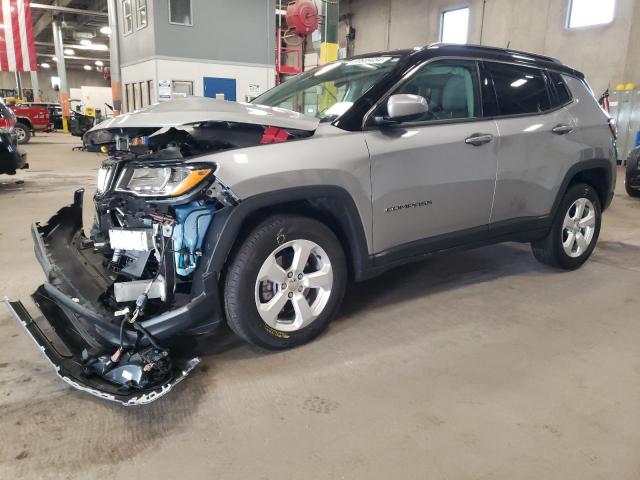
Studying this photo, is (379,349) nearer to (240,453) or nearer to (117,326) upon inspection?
(240,453)

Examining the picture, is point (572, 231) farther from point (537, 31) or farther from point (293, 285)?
point (537, 31)

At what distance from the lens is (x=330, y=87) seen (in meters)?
3.30

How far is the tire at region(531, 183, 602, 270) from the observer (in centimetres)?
390

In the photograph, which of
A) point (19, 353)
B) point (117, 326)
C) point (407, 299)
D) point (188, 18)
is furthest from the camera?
point (188, 18)

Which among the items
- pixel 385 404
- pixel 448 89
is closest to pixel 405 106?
pixel 448 89

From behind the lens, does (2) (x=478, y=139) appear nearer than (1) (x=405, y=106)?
No

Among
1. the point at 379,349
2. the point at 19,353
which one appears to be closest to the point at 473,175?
the point at 379,349

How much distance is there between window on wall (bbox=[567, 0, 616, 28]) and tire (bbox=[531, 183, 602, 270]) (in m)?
11.6

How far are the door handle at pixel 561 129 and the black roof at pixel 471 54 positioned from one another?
1.54 feet

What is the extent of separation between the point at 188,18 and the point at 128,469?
15.9 meters

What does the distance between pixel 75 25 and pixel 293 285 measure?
3028cm

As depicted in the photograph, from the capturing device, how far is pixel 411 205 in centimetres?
293

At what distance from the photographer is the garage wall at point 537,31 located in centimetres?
1277

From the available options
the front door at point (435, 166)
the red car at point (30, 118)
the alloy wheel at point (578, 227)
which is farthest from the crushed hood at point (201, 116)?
the red car at point (30, 118)
